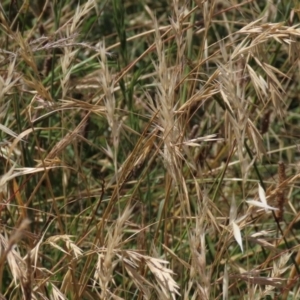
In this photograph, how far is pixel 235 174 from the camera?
212 centimetres

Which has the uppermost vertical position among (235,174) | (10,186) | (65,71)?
(65,71)

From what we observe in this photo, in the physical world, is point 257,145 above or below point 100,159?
above

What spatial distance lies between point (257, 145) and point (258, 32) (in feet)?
0.68

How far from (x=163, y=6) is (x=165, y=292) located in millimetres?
1903

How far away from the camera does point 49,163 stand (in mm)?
1323

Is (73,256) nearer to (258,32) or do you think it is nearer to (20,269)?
(20,269)

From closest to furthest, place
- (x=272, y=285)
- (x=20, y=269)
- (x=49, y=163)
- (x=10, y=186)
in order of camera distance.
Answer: (x=20, y=269)
(x=272, y=285)
(x=49, y=163)
(x=10, y=186)

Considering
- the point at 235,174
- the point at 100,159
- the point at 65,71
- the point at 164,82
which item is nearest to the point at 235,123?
the point at 164,82

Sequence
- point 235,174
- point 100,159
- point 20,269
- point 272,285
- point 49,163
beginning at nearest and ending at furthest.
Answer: point 20,269 < point 272,285 < point 49,163 < point 235,174 < point 100,159

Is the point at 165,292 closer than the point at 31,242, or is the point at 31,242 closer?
the point at 165,292

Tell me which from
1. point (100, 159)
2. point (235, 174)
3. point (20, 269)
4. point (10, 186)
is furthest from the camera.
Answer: point (100, 159)

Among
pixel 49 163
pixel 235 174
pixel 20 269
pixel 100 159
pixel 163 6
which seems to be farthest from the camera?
pixel 163 6

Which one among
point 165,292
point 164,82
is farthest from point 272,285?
point 164,82

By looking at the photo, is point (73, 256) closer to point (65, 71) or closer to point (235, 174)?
point (65, 71)
